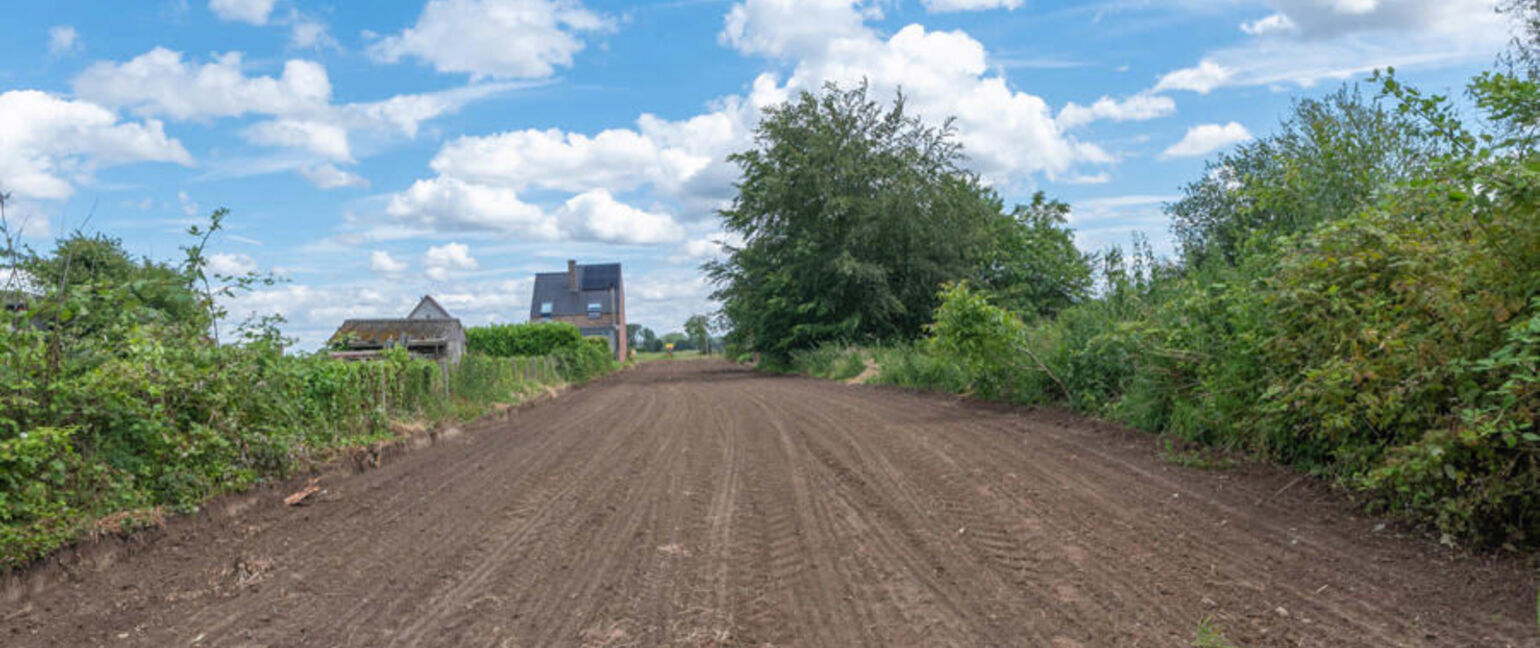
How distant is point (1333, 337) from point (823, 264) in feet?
84.4

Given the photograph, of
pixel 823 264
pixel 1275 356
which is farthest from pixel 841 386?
pixel 1275 356

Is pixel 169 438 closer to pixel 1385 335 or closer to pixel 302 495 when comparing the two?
pixel 302 495

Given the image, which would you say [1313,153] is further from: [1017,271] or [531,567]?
[1017,271]

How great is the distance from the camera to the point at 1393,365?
5621 millimetres

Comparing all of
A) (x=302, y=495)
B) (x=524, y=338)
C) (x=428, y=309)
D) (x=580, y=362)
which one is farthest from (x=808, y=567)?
Answer: (x=428, y=309)

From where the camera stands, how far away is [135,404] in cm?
655

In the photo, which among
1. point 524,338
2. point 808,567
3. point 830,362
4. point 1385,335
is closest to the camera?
point 808,567

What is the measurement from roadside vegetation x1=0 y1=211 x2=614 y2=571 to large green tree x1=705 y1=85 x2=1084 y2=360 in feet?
73.2

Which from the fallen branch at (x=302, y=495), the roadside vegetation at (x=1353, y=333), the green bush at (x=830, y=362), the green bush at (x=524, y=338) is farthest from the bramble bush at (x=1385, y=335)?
the green bush at (x=524, y=338)

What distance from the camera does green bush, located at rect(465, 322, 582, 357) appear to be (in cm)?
3619

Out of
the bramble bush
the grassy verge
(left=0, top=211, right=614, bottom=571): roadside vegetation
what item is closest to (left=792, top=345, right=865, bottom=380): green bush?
the bramble bush

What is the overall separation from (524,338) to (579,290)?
41.3 m

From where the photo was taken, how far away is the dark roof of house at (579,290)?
254 feet

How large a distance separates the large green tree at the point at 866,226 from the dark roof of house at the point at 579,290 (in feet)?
146
